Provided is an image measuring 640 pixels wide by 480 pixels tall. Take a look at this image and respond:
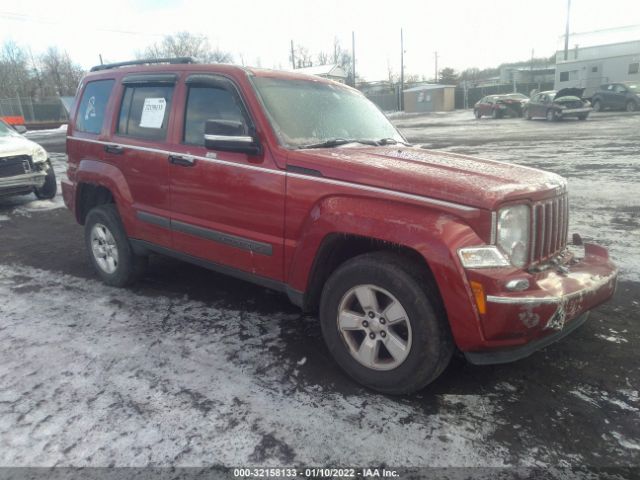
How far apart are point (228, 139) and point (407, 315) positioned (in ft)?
5.41

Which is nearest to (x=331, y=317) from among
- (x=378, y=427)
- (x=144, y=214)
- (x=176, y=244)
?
(x=378, y=427)

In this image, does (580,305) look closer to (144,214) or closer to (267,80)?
(267,80)

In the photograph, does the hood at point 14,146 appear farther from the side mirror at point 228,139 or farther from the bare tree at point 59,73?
the bare tree at point 59,73

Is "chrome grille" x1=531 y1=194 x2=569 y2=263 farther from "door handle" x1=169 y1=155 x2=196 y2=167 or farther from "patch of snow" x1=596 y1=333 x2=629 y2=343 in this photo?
"door handle" x1=169 y1=155 x2=196 y2=167

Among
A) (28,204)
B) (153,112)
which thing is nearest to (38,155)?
(28,204)

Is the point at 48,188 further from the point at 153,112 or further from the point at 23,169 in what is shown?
the point at 153,112

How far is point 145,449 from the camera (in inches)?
97.3

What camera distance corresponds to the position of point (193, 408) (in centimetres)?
281

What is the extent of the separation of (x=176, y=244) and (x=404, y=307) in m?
2.20

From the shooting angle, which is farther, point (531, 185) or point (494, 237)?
point (531, 185)

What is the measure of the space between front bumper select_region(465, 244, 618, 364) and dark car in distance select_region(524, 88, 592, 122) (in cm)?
2497

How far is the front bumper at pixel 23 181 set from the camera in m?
8.47

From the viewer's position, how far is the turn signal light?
2520 millimetres

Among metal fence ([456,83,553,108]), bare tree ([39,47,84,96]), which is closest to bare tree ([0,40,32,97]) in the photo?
bare tree ([39,47,84,96])
